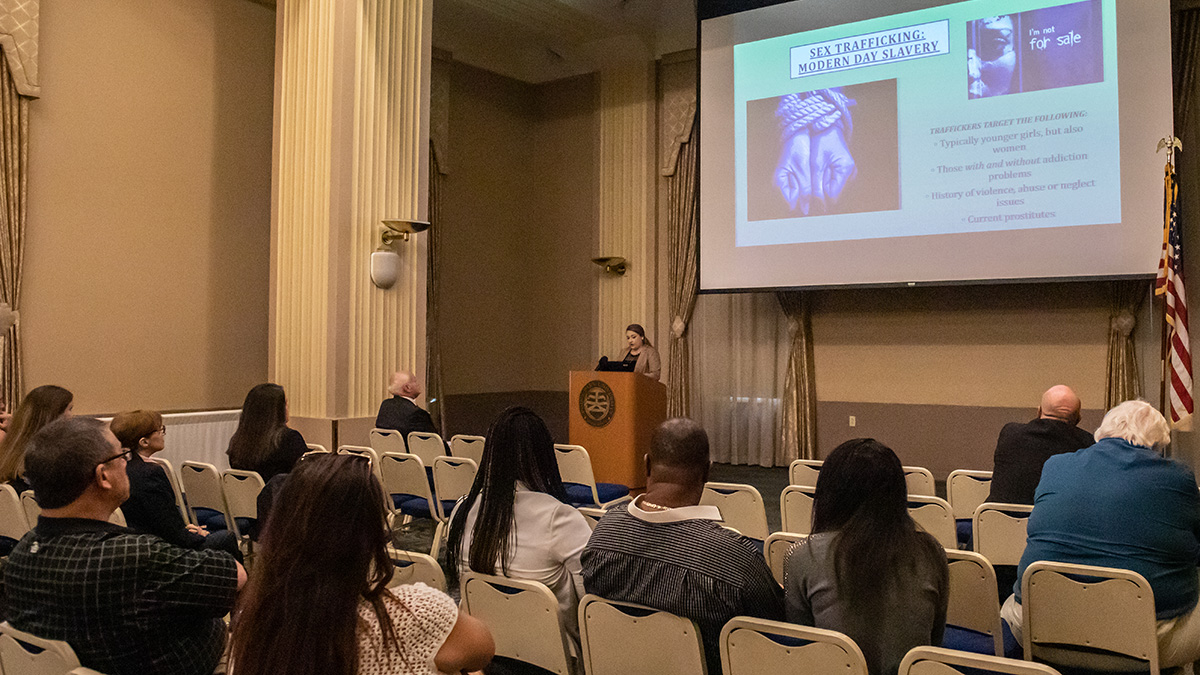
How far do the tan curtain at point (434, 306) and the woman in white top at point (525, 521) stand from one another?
6.39 m

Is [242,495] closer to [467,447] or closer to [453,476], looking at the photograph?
[453,476]

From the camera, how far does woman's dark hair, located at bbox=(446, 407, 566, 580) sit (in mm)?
2402

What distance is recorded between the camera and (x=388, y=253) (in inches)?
264

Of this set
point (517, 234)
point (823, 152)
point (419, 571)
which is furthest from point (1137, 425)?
point (517, 234)

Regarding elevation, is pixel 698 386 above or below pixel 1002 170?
below

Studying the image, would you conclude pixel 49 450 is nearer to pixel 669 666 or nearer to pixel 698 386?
pixel 669 666

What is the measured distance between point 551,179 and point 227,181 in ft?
12.8

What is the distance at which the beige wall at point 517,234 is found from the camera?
9.47m

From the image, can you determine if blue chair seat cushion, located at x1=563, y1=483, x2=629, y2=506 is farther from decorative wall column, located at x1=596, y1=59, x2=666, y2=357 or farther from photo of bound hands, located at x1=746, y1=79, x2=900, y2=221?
decorative wall column, located at x1=596, y1=59, x2=666, y2=357

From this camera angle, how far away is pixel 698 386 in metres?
8.74

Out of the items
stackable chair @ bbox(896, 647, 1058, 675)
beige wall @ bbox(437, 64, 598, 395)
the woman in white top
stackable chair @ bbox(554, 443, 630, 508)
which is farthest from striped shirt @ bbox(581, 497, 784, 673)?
beige wall @ bbox(437, 64, 598, 395)

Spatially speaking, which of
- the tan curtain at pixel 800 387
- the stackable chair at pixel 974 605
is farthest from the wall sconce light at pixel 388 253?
the stackable chair at pixel 974 605

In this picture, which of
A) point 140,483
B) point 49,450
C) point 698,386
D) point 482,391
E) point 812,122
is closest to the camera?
point 49,450

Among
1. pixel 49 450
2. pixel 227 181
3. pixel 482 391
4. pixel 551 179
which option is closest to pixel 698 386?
pixel 482 391
